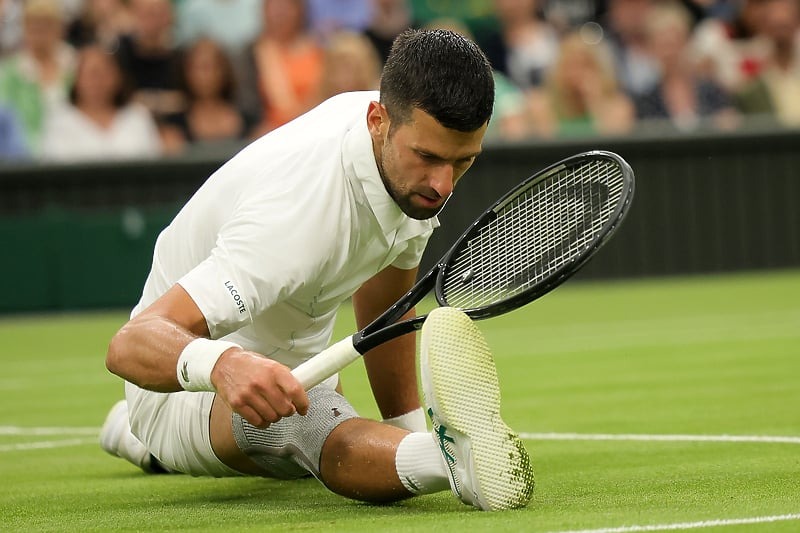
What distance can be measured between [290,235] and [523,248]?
708 mm

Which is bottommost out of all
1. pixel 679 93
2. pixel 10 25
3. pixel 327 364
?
pixel 679 93

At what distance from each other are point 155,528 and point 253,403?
51 centimetres

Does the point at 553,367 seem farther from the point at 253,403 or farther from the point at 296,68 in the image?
the point at 296,68

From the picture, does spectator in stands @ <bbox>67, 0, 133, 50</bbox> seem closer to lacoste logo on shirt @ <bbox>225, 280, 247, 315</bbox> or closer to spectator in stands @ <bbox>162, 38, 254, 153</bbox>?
spectator in stands @ <bbox>162, 38, 254, 153</bbox>

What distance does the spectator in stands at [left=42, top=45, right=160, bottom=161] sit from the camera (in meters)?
12.0

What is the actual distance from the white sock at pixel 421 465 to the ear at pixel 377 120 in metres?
0.81

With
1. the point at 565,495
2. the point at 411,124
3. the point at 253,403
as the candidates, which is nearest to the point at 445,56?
the point at 411,124

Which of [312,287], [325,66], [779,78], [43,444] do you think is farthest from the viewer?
[779,78]

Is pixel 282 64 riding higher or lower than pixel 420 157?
lower

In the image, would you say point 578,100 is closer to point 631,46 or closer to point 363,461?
point 631,46

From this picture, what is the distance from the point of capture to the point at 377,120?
12.7 ft

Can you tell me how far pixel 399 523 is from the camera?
359 cm

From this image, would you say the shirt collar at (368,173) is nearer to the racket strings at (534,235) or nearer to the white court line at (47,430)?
the racket strings at (534,235)

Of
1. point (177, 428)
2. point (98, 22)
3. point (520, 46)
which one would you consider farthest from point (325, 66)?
point (177, 428)
